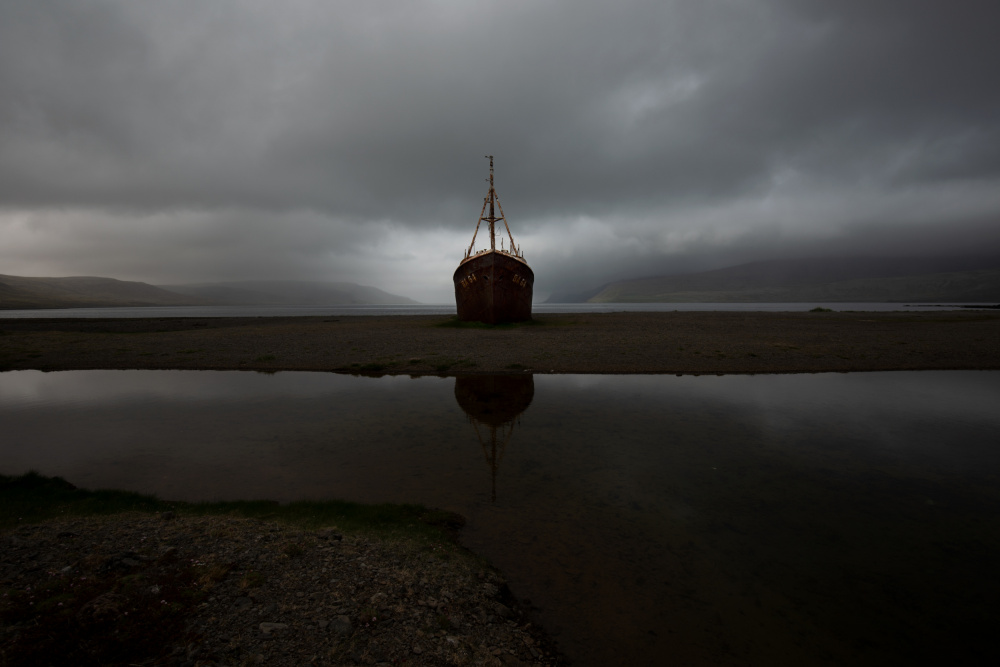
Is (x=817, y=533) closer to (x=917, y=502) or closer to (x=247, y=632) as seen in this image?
(x=917, y=502)

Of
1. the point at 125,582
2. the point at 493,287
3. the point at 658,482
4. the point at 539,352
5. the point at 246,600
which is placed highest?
the point at 493,287

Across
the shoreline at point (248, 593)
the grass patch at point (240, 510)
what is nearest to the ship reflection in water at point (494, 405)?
the grass patch at point (240, 510)

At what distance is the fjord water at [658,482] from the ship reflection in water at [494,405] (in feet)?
0.31

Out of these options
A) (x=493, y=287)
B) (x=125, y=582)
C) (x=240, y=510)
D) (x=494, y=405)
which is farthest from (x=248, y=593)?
(x=493, y=287)

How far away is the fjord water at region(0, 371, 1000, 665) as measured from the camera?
4117 millimetres

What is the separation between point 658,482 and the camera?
7.04m

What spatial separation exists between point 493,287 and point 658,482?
26148mm

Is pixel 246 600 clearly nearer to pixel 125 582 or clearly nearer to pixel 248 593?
pixel 248 593

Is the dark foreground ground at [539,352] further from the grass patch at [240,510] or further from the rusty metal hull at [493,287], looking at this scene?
the grass patch at [240,510]

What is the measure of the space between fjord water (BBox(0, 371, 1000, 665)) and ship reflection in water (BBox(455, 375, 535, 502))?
0.09 metres

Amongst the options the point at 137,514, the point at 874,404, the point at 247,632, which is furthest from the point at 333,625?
the point at 874,404

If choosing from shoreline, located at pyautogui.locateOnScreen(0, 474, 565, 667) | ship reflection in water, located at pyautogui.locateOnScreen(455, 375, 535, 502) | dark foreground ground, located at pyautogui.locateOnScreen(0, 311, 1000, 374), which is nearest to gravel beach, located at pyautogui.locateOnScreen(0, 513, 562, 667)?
shoreline, located at pyautogui.locateOnScreen(0, 474, 565, 667)

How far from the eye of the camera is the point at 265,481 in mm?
7113

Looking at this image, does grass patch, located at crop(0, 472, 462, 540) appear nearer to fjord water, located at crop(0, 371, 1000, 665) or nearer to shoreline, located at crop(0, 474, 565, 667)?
shoreline, located at crop(0, 474, 565, 667)
